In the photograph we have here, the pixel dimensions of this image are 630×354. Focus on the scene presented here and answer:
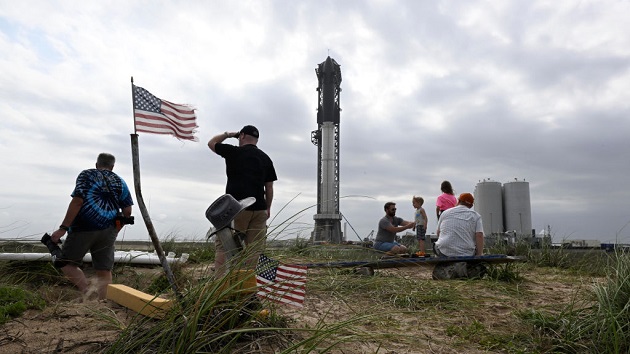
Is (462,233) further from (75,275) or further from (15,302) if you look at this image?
(15,302)

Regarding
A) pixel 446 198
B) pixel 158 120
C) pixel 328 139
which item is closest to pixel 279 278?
pixel 158 120

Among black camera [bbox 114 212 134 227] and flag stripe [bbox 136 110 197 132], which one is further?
black camera [bbox 114 212 134 227]

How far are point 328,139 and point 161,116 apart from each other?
29.6 metres

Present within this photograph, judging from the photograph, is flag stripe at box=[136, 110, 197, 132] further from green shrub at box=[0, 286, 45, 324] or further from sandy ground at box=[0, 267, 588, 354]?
green shrub at box=[0, 286, 45, 324]

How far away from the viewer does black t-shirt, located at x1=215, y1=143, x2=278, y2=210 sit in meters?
4.70

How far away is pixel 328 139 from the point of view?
33.3 m

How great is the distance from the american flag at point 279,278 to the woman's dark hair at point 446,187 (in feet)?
19.6

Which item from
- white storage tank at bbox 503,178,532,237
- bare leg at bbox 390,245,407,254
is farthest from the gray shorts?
white storage tank at bbox 503,178,532,237

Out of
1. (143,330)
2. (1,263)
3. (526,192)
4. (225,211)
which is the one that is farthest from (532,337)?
(526,192)

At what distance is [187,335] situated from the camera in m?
2.31

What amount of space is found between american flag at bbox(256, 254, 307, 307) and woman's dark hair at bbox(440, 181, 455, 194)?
5989mm

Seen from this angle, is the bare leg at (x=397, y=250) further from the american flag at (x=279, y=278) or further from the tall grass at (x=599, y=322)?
the american flag at (x=279, y=278)

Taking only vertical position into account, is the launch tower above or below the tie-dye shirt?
above

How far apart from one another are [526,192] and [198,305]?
22.9 m
